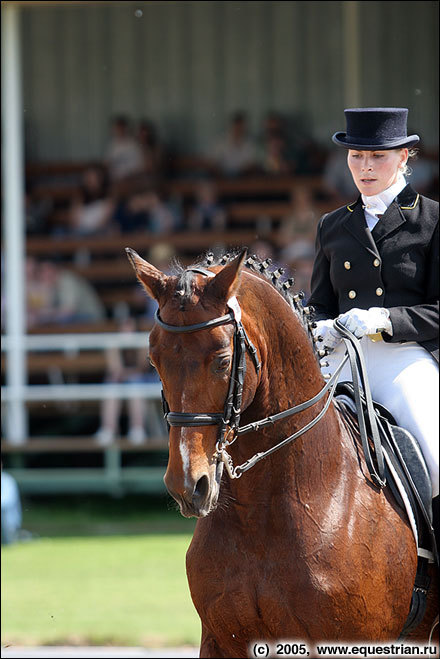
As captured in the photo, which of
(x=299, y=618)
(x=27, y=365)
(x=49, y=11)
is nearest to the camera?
(x=299, y=618)

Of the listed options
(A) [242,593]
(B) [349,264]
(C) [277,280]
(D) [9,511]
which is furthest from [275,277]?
(D) [9,511]

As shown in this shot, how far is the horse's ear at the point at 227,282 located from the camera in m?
2.87

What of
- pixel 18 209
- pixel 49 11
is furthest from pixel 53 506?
pixel 49 11

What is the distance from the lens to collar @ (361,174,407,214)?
372 cm

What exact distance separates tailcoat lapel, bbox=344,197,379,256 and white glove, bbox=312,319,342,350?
1.10 ft

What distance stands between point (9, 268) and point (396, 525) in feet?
27.4

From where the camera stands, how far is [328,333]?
3.56 meters

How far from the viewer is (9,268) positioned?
36.3 feet

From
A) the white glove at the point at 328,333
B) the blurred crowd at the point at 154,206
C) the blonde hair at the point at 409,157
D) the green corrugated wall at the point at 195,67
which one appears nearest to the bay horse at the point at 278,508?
the white glove at the point at 328,333

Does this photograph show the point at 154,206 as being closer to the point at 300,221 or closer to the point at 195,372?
the point at 300,221

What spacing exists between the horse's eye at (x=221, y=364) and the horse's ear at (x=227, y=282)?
0.18 meters

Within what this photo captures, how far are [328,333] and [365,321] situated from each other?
7.0 inches

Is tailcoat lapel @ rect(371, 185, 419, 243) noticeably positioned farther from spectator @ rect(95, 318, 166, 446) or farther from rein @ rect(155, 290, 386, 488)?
spectator @ rect(95, 318, 166, 446)

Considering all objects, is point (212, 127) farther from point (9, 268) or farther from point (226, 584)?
point (226, 584)
